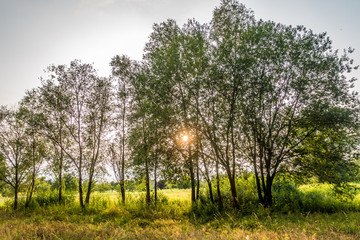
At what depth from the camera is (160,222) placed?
12648 millimetres

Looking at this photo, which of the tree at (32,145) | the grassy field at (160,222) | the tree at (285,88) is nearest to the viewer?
the grassy field at (160,222)

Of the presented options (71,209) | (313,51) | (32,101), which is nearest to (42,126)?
(32,101)

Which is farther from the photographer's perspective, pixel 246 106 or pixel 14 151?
pixel 14 151

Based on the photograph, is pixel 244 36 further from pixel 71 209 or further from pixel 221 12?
pixel 71 209

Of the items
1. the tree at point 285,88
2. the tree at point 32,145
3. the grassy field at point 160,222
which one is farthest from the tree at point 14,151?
the tree at point 285,88

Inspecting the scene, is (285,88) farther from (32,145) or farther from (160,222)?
(32,145)

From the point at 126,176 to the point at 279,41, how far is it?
17828 millimetres

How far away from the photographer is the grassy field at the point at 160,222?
8898mm

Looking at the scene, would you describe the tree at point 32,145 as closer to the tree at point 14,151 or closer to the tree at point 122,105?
the tree at point 14,151

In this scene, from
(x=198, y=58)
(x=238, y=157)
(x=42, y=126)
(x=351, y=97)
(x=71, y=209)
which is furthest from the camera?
(x=42, y=126)

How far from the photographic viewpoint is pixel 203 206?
16.3 m

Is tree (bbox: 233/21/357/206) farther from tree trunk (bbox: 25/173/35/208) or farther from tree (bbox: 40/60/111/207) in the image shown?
tree trunk (bbox: 25/173/35/208)

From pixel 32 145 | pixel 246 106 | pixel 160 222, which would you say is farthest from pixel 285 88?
pixel 32 145

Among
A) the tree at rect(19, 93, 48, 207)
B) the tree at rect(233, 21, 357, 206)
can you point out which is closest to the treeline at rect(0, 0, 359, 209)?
the tree at rect(233, 21, 357, 206)
